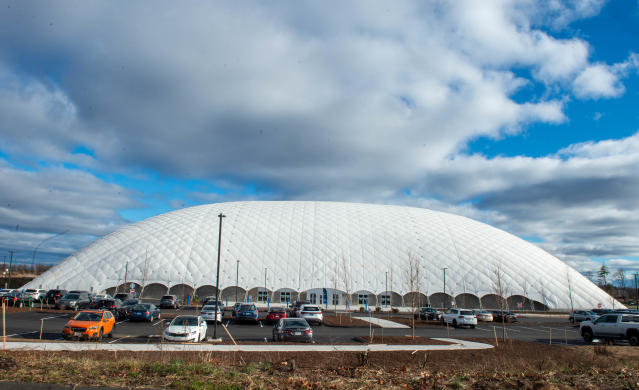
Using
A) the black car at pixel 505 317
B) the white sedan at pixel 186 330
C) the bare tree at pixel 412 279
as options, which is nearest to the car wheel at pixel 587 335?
the bare tree at pixel 412 279

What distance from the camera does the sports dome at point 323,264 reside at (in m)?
61.9

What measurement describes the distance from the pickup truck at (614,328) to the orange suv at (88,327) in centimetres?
2753

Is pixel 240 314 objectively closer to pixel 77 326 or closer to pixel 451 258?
pixel 77 326

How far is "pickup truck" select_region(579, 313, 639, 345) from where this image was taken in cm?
2400

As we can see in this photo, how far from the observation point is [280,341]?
21.6m

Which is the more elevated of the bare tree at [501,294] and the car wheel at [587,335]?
the bare tree at [501,294]

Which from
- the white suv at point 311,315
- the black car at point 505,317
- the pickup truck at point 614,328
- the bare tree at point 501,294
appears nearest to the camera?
the pickup truck at point 614,328

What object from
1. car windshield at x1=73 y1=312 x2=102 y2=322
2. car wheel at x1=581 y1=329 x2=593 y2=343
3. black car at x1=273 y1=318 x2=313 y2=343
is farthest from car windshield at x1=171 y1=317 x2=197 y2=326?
car wheel at x1=581 y1=329 x2=593 y2=343

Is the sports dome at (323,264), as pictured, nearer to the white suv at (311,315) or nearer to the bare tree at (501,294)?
the bare tree at (501,294)

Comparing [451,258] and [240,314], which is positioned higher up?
[451,258]

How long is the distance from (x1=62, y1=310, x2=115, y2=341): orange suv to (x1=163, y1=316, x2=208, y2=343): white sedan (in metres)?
3.09

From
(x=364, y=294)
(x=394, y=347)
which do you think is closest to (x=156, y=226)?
(x=364, y=294)

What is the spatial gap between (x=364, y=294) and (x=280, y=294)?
1227 cm

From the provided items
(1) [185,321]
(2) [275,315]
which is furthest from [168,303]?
(1) [185,321]
